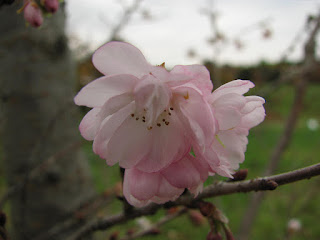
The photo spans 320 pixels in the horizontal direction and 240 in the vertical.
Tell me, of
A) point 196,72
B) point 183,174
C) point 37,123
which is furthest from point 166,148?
point 37,123

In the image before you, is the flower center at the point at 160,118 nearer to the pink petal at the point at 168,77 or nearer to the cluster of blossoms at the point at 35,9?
the pink petal at the point at 168,77

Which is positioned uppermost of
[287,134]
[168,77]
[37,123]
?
[168,77]

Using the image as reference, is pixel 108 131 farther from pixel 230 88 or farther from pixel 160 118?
pixel 230 88

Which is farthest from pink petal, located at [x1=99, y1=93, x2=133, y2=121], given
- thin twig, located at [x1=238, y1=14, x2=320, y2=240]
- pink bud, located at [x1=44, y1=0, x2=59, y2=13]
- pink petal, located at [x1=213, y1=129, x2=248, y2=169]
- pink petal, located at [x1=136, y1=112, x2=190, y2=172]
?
thin twig, located at [x1=238, y1=14, x2=320, y2=240]

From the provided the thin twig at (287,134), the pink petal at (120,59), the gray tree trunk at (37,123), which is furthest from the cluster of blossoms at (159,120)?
the thin twig at (287,134)

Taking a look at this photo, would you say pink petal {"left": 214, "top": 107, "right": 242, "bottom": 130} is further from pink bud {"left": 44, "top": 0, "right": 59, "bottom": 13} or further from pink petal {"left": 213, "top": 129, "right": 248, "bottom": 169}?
pink bud {"left": 44, "top": 0, "right": 59, "bottom": 13}
